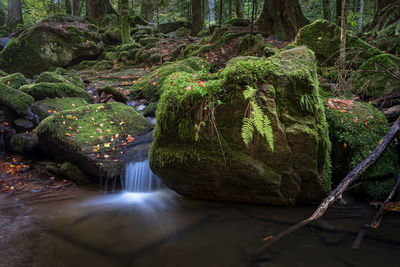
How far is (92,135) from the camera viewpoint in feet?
17.2

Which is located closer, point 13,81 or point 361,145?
point 361,145

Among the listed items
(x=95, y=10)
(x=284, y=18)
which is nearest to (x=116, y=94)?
(x=284, y=18)

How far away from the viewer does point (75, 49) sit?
1412 centimetres

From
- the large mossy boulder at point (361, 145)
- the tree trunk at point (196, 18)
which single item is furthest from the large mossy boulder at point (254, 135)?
the tree trunk at point (196, 18)

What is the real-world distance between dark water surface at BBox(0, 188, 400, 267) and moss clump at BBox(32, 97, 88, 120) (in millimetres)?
3290

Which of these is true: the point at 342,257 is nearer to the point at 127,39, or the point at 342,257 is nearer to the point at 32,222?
the point at 32,222

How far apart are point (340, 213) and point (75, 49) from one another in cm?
1582

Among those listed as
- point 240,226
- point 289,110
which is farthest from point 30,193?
point 289,110

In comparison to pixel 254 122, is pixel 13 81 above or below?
above

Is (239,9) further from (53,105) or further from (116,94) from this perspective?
(53,105)

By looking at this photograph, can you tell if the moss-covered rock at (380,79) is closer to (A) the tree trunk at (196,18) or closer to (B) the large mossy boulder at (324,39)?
(B) the large mossy boulder at (324,39)

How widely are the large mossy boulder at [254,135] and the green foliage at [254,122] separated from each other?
5 cm

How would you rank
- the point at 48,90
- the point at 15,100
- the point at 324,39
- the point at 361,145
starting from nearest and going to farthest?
the point at 361,145
the point at 15,100
the point at 324,39
the point at 48,90

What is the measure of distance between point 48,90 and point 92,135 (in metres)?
3.19
